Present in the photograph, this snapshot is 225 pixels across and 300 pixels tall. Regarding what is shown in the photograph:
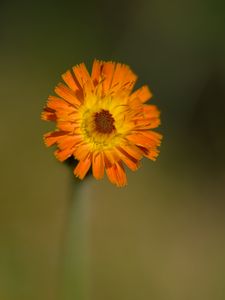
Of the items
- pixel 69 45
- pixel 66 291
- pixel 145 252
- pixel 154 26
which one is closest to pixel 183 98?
pixel 154 26

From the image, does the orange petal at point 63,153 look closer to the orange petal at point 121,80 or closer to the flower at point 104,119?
the flower at point 104,119

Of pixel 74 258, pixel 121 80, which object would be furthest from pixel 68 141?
pixel 74 258

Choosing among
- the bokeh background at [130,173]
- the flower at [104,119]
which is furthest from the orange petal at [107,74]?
the bokeh background at [130,173]

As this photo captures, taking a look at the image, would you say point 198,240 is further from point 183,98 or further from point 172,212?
point 183,98

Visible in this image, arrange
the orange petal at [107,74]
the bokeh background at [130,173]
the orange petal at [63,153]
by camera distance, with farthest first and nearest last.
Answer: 1. the bokeh background at [130,173]
2. the orange petal at [107,74]
3. the orange petal at [63,153]

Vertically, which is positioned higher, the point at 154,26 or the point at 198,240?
the point at 154,26

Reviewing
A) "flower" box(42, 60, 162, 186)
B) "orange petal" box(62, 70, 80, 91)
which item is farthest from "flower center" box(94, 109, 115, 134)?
"orange petal" box(62, 70, 80, 91)

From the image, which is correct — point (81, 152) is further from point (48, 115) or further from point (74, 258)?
point (74, 258)

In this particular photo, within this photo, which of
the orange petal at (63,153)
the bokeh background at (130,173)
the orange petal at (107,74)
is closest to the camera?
the orange petal at (63,153)
